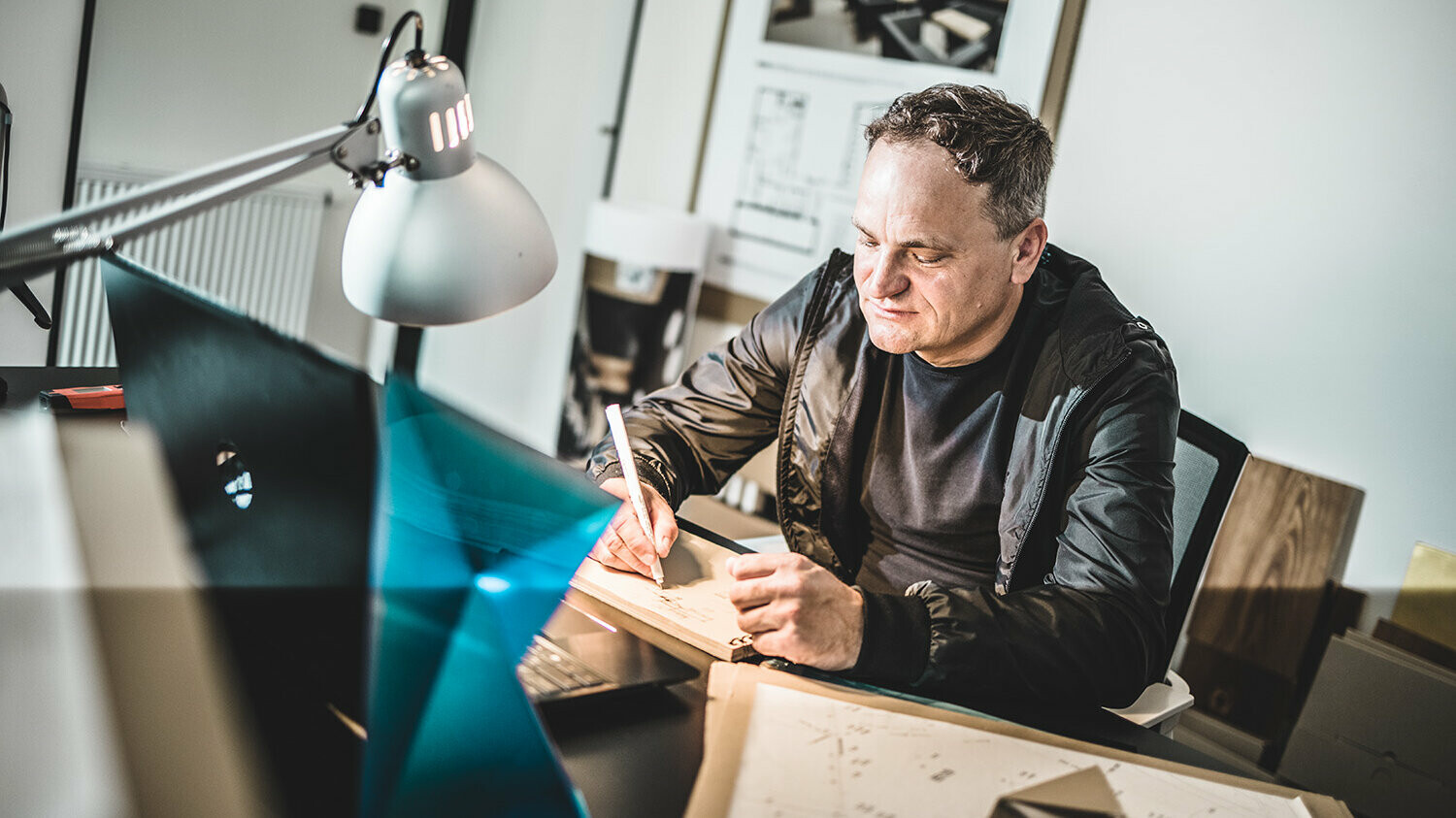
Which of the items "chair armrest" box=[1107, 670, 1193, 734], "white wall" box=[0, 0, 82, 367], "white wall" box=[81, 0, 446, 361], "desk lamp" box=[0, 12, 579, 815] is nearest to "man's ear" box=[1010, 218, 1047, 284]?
"chair armrest" box=[1107, 670, 1193, 734]

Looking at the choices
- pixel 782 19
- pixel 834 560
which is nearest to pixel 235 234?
pixel 782 19

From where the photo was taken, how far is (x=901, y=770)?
81 centimetres

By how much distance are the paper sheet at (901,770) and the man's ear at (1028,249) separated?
84cm

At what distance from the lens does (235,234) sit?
3.24 m

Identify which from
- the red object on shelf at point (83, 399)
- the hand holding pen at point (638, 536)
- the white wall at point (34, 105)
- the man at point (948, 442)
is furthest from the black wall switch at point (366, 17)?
the hand holding pen at point (638, 536)

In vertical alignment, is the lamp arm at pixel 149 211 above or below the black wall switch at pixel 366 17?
below

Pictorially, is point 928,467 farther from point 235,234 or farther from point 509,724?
point 235,234

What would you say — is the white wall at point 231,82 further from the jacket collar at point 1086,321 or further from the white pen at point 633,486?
the jacket collar at point 1086,321

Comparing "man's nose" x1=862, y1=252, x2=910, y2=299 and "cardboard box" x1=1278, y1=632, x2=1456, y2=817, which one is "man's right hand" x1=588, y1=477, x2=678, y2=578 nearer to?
"man's nose" x1=862, y1=252, x2=910, y2=299

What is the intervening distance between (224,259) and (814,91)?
73.3 inches

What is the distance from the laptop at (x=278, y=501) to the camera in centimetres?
63

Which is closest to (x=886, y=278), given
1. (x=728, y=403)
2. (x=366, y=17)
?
(x=728, y=403)

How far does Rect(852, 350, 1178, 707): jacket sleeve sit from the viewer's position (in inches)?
40.0

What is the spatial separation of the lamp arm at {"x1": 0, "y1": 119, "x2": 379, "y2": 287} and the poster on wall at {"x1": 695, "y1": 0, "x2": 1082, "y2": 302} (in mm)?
2366
